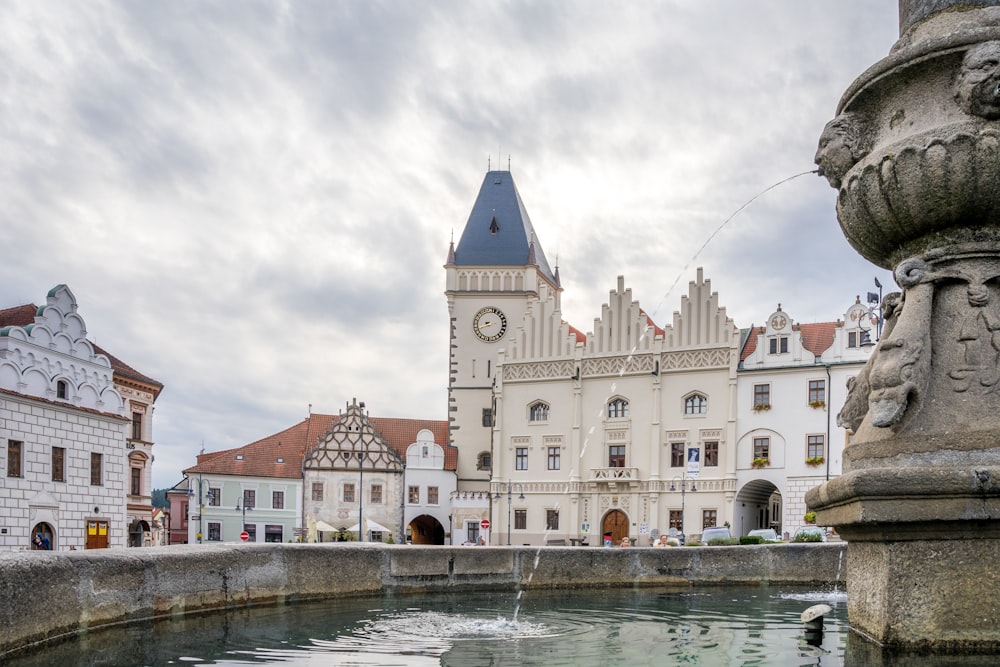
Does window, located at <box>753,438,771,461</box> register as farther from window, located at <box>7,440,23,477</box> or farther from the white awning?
window, located at <box>7,440,23,477</box>

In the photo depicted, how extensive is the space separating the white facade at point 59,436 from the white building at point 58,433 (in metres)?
0.03

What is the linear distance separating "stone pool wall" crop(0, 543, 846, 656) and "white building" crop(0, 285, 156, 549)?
2239 cm

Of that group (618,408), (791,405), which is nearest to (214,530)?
(618,408)

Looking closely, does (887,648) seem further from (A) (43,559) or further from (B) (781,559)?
(B) (781,559)

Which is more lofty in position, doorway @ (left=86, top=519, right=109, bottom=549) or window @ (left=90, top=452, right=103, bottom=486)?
window @ (left=90, top=452, right=103, bottom=486)

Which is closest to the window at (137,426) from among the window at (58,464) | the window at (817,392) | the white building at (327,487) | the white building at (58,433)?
the white building at (327,487)

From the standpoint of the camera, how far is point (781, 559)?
11852mm

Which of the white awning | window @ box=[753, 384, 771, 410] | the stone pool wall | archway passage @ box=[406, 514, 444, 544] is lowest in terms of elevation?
archway passage @ box=[406, 514, 444, 544]

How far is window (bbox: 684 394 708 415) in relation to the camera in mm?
48625

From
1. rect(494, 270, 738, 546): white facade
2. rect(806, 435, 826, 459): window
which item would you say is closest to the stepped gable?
rect(494, 270, 738, 546): white facade

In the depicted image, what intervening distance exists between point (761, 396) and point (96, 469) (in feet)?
97.5

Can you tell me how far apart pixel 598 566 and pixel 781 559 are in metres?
2.45

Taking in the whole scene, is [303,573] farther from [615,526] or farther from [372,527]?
[372,527]

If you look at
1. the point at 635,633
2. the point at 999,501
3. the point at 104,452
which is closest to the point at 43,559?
the point at 635,633
